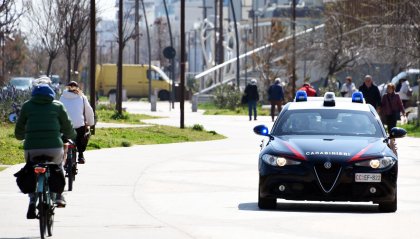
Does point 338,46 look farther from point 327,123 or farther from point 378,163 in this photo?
point 378,163

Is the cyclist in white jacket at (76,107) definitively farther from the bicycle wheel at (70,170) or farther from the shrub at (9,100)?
the shrub at (9,100)

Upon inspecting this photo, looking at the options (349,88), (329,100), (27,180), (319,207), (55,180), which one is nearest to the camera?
(27,180)

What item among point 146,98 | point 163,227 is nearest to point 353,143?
point 163,227

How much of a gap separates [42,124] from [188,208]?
3.85 metres

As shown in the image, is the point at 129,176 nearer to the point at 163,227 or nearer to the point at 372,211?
the point at 372,211

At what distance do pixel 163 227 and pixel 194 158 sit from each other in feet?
43.3

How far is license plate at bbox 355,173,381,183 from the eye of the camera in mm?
17453

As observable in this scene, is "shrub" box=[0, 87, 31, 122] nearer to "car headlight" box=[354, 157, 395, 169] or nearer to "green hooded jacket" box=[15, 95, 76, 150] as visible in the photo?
"car headlight" box=[354, 157, 395, 169]

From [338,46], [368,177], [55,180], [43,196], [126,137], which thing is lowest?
[126,137]

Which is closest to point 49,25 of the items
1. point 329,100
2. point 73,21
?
point 73,21

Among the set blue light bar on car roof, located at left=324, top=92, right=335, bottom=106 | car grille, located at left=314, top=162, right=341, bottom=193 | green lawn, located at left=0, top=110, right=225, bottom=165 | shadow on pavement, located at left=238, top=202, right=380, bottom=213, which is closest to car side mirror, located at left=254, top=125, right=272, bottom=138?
shadow on pavement, located at left=238, top=202, right=380, bottom=213

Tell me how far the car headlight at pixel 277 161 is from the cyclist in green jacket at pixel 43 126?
344 centimetres

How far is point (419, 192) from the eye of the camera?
→ 2117cm

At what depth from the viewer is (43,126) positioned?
14586mm
